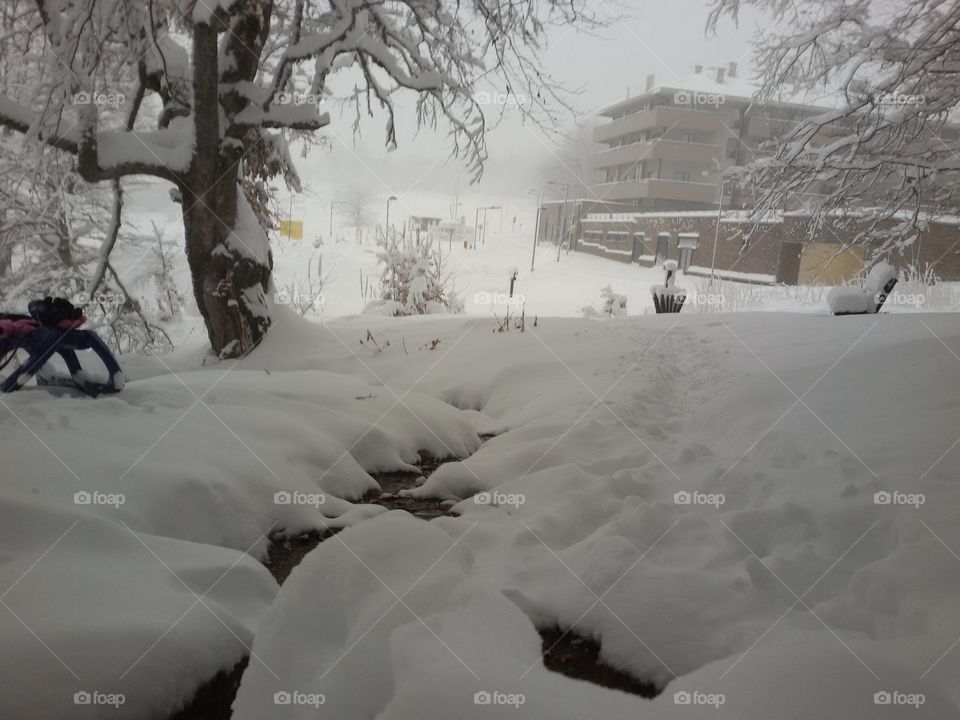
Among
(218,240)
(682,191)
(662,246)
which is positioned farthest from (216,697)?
(682,191)

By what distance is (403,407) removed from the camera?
4.85m

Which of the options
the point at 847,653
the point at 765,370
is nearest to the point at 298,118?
the point at 765,370

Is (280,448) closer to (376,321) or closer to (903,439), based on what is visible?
(903,439)

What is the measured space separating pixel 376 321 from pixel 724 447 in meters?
6.90

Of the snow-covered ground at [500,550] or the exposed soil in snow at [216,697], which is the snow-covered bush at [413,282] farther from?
the exposed soil in snow at [216,697]
